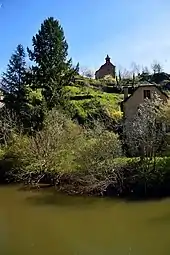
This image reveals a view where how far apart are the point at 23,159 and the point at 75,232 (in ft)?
30.2

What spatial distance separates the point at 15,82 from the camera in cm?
3044

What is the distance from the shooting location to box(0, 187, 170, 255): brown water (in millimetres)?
10148

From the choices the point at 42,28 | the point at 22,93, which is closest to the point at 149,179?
the point at 22,93

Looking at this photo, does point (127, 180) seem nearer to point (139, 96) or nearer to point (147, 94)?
point (147, 94)

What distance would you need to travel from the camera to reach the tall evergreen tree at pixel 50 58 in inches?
1158

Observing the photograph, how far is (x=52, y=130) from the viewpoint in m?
20.9

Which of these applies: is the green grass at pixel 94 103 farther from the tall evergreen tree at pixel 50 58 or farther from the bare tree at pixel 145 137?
the bare tree at pixel 145 137

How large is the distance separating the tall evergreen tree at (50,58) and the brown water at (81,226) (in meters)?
13.2

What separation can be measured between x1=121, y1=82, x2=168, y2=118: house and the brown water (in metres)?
11.9

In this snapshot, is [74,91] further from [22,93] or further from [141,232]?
[141,232]

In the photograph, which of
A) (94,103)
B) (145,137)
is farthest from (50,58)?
(145,137)

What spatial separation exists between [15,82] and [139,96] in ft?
31.6

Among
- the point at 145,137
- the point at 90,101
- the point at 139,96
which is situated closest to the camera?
the point at 145,137

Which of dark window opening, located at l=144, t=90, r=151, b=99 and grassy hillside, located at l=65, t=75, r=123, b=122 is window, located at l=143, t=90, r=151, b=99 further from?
grassy hillside, located at l=65, t=75, r=123, b=122
